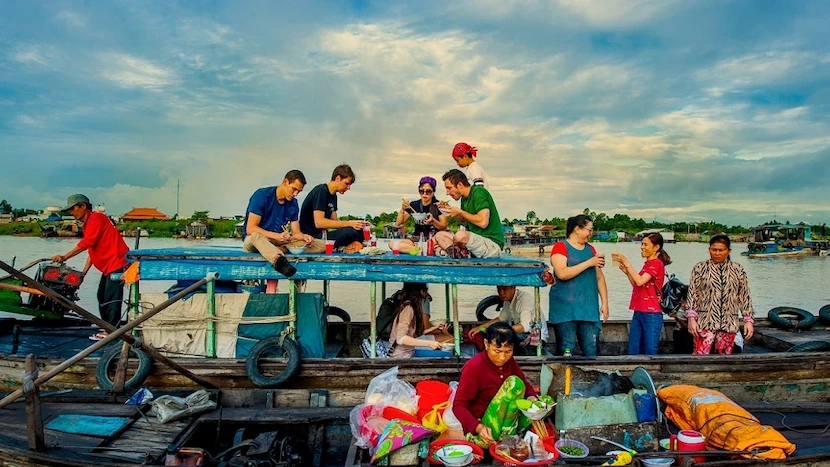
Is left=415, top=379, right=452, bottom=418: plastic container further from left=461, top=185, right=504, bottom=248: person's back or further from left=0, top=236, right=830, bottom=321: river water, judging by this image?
left=0, top=236, right=830, bottom=321: river water

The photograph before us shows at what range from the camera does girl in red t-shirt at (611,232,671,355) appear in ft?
18.8

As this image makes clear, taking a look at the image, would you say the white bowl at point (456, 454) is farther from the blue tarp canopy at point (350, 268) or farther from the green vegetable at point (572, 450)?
the blue tarp canopy at point (350, 268)

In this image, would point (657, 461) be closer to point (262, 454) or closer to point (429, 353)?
point (429, 353)

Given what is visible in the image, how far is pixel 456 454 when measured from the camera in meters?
4.01

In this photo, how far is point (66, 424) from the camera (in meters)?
4.68

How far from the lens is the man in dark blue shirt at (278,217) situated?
18.3 feet

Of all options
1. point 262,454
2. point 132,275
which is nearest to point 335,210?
point 132,275

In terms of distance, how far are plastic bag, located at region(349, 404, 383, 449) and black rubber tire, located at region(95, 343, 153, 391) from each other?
94.8 inches

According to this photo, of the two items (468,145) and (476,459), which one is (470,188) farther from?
(476,459)

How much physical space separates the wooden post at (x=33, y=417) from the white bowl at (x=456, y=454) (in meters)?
3.00

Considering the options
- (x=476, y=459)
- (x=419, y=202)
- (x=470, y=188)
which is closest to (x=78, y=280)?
(x=419, y=202)

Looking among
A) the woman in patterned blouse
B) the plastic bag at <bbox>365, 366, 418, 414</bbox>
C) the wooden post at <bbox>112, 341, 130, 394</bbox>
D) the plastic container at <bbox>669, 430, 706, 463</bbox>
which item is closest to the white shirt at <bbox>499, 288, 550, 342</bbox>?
the plastic bag at <bbox>365, 366, 418, 414</bbox>

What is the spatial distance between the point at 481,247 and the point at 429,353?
1.23 meters

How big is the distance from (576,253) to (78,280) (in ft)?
22.0
